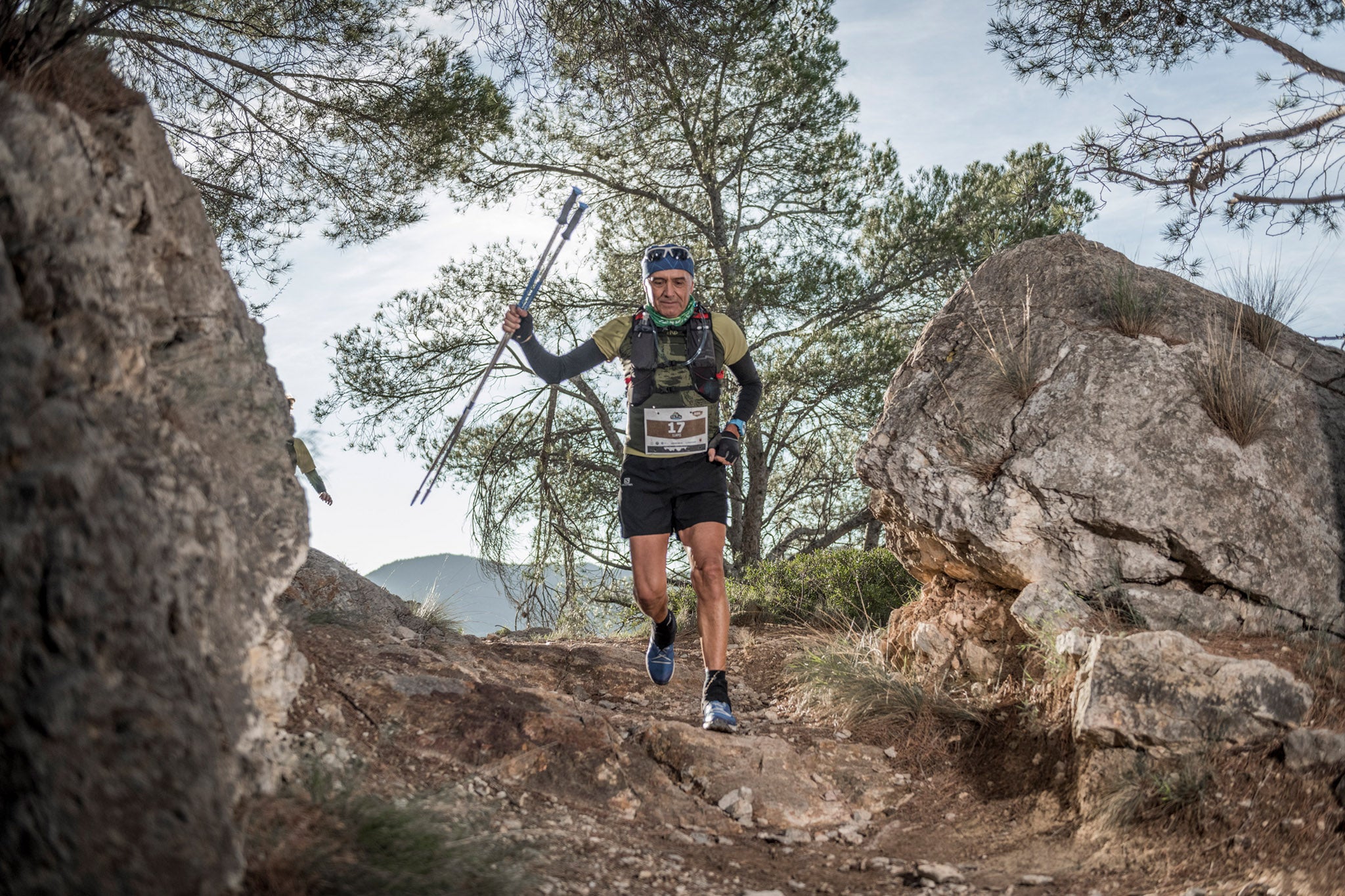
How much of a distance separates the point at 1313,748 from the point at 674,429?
3.20 meters

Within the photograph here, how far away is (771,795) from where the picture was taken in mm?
4453

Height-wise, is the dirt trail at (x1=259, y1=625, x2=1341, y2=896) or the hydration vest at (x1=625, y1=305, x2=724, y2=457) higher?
the hydration vest at (x1=625, y1=305, x2=724, y2=457)

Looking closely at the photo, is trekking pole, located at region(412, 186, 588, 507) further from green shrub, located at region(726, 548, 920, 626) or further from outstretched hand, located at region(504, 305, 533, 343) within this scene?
green shrub, located at region(726, 548, 920, 626)

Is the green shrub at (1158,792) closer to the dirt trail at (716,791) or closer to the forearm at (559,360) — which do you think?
the dirt trail at (716,791)

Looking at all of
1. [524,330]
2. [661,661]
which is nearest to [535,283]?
[524,330]

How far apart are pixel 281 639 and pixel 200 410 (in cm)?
89

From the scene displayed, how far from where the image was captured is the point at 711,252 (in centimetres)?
1153

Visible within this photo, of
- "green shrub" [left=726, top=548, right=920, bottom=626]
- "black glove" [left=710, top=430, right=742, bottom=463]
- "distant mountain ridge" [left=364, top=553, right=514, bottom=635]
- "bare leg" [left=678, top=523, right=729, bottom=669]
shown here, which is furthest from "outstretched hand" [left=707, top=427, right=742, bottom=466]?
"distant mountain ridge" [left=364, top=553, right=514, bottom=635]

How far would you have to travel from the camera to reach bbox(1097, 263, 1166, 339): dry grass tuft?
216 inches

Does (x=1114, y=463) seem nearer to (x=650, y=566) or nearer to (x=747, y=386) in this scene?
(x=747, y=386)

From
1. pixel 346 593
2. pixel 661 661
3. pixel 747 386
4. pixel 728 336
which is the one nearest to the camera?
pixel 728 336

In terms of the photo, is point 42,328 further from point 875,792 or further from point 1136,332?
point 1136,332

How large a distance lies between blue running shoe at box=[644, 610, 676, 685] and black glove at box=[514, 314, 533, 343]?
1933 millimetres

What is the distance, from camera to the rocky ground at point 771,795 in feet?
11.8
